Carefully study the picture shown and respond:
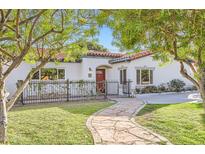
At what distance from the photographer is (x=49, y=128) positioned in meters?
5.33

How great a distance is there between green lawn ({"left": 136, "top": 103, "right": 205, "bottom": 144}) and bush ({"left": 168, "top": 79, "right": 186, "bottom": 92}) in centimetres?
481

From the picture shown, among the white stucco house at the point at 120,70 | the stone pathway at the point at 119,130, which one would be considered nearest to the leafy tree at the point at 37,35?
the stone pathway at the point at 119,130

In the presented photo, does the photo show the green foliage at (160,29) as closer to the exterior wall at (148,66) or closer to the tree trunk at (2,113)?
the tree trunk at (2,113)

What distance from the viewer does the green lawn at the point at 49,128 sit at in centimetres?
468

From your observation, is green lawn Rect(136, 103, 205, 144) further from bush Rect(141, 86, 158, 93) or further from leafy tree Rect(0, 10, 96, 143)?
bush Rect(141, 86, 158, 93)

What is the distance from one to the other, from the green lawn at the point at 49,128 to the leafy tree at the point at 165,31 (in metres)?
2.13

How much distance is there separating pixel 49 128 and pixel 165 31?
3.23 meters

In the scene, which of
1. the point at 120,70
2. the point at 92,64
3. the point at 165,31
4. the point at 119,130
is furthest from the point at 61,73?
the point at 165,31

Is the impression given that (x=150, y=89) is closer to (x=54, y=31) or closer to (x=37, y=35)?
(x=37, y=35)

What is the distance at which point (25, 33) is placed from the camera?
395 cm

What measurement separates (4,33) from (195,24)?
2382 mm

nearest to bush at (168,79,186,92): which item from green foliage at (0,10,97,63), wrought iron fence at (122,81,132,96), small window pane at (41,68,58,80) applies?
wrought iron fence at (122,81,132,96)
